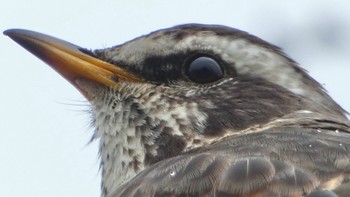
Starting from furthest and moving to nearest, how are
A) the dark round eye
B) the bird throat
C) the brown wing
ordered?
1. the dark round eye
2. the bird throat
3. the brown wing

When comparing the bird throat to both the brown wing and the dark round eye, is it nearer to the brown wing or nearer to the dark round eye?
the dark round eye

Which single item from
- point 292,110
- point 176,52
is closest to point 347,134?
point 292,110

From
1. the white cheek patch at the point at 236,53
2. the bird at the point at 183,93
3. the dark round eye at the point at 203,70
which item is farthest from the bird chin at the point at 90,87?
the dark round eye at the point at 203,70

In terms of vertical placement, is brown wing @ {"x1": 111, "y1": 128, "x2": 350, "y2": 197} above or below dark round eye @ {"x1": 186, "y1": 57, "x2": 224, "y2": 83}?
below

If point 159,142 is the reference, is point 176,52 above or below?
above

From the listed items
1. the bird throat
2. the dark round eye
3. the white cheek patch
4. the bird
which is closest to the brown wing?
the bird

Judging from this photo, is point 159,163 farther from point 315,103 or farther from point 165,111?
point 315,103
